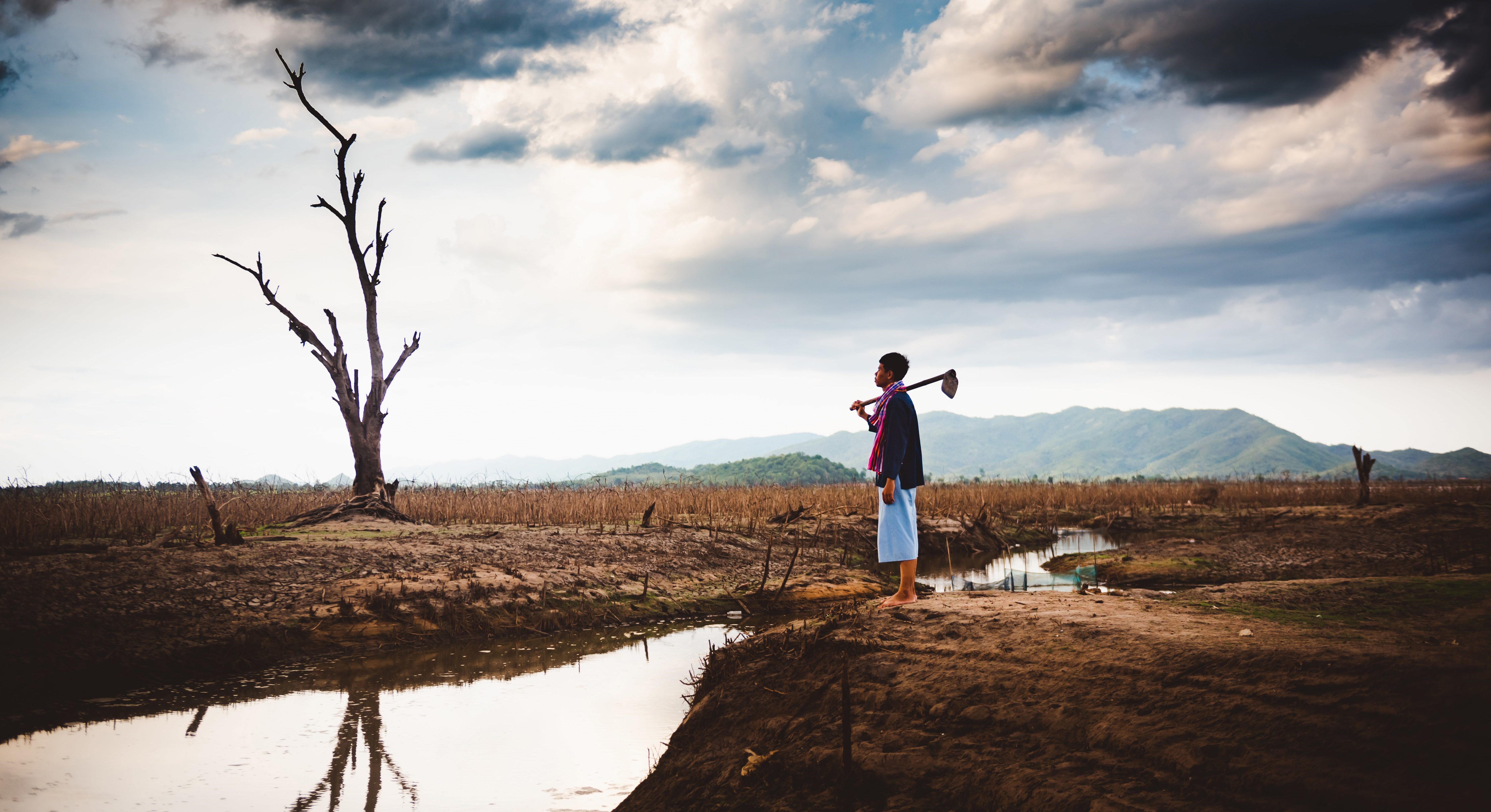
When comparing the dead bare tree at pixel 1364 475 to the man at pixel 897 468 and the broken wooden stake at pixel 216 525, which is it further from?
the broken wooden stake at pixel 216 525

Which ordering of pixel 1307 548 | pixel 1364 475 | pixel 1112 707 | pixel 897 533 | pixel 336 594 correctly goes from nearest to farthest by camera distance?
1. pixel 1112 707
2. pixel 897 533
3. pixel 336 594
4. pixel 1307 548
5. pixel 1364 475

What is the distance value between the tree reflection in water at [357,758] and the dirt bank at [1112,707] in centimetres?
202

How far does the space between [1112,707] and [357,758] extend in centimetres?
562

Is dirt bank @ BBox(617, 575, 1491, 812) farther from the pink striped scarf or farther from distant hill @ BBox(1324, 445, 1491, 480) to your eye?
distant hill @ BBox(1324, 445, 1491, 480)

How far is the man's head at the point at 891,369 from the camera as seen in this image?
7285 millimetres

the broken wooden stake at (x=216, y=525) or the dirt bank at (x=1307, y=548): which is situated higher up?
the broken wooden stake at (x=216, y=525)

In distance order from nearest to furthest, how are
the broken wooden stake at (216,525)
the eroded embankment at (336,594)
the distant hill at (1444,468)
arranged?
the eroded embankment at (336,594), the broken wooden stake at (216,525), the distant hill at (1444,468)

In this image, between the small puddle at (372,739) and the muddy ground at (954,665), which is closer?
the muddy ground at (954,665)

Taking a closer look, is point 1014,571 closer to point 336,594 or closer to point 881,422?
point 881,422

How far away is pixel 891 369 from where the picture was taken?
287 inches

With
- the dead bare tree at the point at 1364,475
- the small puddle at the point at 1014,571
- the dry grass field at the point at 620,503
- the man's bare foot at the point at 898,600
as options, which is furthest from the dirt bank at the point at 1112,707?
the dead bare tree at the point at 1364,475

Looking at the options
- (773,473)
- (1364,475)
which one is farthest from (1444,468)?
(1364,475)

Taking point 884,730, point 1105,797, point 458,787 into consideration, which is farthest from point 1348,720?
point 458,787

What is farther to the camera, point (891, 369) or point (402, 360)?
point (402, 360)
